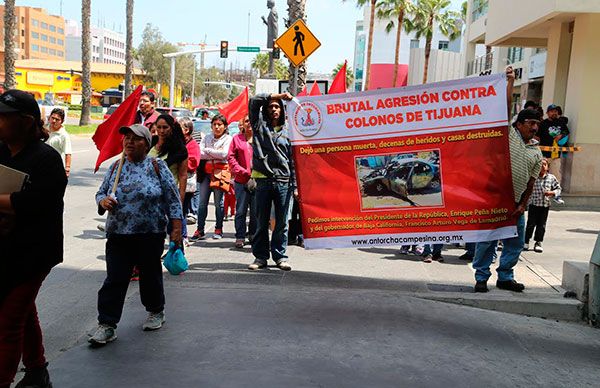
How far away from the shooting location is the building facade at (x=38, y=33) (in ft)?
436

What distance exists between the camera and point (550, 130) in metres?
14.6

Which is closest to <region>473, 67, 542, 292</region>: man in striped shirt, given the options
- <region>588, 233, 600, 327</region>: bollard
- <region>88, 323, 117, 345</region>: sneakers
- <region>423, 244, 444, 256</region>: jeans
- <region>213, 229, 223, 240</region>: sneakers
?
<region>588, 233, 600, 327</region>: bollard

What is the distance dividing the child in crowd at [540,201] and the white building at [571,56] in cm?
584

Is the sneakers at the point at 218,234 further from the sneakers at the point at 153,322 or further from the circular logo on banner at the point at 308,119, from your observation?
the sneakers at the point at 153,322

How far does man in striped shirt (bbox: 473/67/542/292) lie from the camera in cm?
655

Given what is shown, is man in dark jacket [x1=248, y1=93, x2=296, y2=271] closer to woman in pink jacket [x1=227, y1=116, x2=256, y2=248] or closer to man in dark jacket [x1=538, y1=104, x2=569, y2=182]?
woman in pink jacket [x1=227, y1=116, x2=256, y2=248]

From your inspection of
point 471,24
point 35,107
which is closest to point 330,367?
point 35,107

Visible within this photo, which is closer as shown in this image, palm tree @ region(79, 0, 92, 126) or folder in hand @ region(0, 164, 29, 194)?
folder in hand @ region(0, 164, 29, 194)

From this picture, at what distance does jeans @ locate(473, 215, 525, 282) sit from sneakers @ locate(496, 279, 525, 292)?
0.04m

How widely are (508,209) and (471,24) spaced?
29.9 metres

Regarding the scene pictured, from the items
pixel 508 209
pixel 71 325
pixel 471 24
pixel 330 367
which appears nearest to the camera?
pixel 330 367

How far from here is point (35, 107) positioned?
387 centimetres

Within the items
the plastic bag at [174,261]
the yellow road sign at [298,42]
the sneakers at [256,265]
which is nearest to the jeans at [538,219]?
the sneakers at [256,265]

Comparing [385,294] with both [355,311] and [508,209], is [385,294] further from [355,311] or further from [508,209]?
[508,209]
